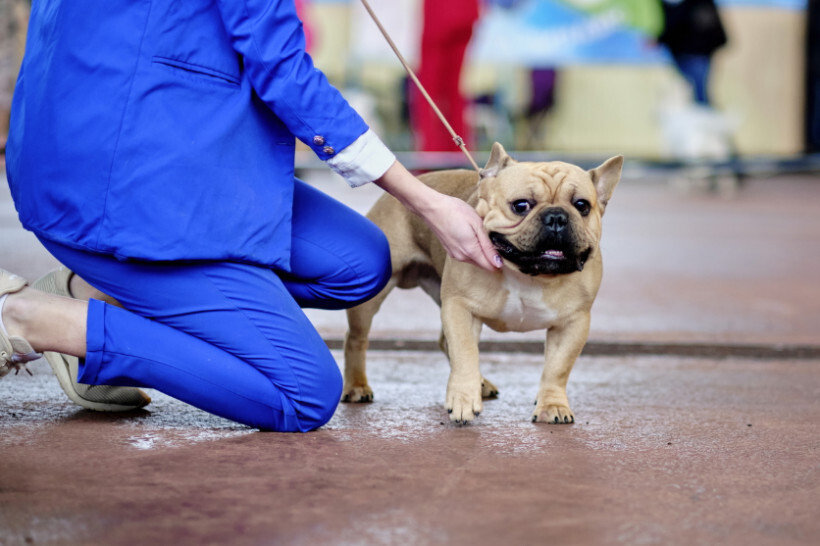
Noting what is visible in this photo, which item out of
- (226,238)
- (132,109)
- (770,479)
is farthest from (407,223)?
(770,479)

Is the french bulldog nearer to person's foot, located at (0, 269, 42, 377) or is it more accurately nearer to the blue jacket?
the blue jacket

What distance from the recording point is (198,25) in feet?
7.41

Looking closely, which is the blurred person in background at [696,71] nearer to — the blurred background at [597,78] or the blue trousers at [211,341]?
the blurred background at [597,78]

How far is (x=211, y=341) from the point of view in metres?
2.37

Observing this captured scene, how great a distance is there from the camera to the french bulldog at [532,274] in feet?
7.99

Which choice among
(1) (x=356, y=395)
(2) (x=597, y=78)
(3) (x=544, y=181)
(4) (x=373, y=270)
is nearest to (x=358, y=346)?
(1) (x=356, y=395)

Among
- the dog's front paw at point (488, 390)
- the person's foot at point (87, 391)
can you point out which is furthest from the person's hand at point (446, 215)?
the person's foot at point (87, 391)

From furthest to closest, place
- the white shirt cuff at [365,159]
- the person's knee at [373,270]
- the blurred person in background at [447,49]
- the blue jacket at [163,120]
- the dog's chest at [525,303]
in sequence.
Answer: the blurred person in background at [447,49], the person's knee at [373,270], the dog's chest at [525,303], the white shirt cuff at [365,159], the blue jacket at [163,120]

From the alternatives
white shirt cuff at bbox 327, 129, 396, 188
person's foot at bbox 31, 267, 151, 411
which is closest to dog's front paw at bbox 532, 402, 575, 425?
white shirt cuff at bbox 327, 129, 396, 188

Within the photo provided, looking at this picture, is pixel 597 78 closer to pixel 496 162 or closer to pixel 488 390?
pixel 488 390

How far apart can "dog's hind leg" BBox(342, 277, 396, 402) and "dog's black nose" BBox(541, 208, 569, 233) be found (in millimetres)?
669

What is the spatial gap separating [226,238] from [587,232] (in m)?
0.80

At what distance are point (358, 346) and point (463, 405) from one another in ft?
1.67

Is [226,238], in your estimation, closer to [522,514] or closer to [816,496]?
[522,514]
